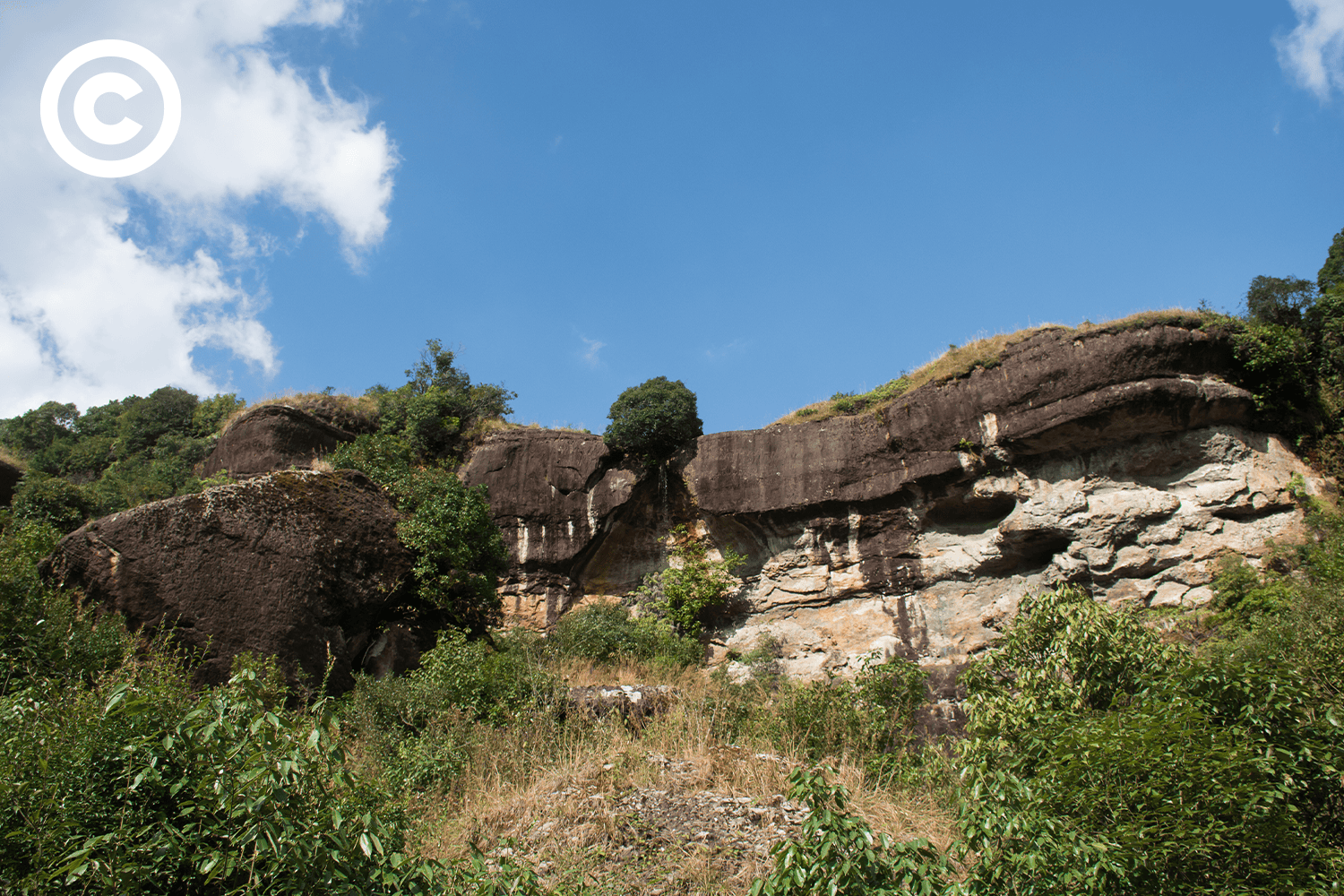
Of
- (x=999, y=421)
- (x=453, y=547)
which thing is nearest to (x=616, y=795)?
(x=453, y=547)

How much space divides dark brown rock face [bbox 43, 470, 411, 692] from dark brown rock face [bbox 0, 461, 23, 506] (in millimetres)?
13078

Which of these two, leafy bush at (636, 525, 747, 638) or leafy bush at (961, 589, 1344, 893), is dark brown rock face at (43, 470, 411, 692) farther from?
leafy bush at (961, 589, 1344, 893)

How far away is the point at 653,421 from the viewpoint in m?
21.4

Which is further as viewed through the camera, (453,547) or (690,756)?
(453,547)

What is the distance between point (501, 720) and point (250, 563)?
5.29 metres

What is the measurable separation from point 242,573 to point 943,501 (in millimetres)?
14656

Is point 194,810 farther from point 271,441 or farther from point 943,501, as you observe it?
point 271,441

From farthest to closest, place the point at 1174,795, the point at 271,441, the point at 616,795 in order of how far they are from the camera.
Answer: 1. the point at 271,441
2. the point at 616,795
3. the point at 1174,795

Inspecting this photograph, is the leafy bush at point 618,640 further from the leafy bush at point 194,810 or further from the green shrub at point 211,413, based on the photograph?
the green shrub at point 211,413

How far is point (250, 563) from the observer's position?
13.8 meters

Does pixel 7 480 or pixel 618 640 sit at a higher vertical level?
pixel 7 480

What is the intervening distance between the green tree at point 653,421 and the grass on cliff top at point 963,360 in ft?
8.14

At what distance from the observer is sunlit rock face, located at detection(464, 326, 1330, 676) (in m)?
17.0

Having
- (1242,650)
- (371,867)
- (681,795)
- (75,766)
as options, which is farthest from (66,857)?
(1242,650)
